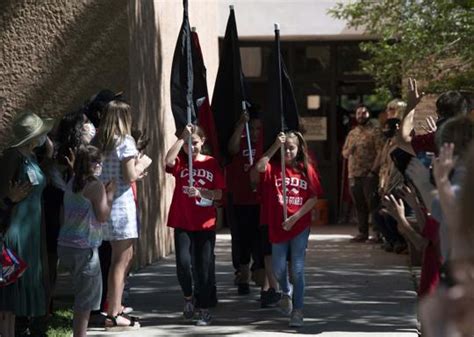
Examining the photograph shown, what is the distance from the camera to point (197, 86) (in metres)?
10.1

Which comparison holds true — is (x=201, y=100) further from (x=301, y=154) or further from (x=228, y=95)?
(x=301, y=154)

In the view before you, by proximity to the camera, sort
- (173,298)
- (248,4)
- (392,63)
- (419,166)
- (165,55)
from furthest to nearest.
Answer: (248,4), (392,63), (165,55), (173,298), (419,166)

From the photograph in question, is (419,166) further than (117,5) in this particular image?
No

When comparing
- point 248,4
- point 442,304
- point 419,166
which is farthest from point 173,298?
point 248,4

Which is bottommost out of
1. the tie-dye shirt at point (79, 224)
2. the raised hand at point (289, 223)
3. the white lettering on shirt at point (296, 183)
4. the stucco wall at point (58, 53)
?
the raised hand at point (289, 223)

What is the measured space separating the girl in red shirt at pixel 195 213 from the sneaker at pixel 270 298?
2.77 ft

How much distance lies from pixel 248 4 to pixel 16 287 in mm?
11922

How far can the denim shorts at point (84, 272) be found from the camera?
7.73m

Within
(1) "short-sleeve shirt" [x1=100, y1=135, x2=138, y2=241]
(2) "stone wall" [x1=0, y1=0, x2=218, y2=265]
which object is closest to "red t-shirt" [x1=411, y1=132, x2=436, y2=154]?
(1) "short-sleeve shirt" [x1=100, y1=135, x2=138, y2=241]

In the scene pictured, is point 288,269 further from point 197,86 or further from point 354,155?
point 354,155

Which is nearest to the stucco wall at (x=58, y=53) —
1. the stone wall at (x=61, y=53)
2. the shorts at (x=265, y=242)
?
the stone wall at (x=61, y=53)

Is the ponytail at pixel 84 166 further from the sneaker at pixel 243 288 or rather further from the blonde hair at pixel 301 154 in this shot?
the sneaker at pixel 243 288

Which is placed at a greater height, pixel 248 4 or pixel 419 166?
pixel 248 4

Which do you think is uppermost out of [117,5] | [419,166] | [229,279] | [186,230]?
[117,5]
